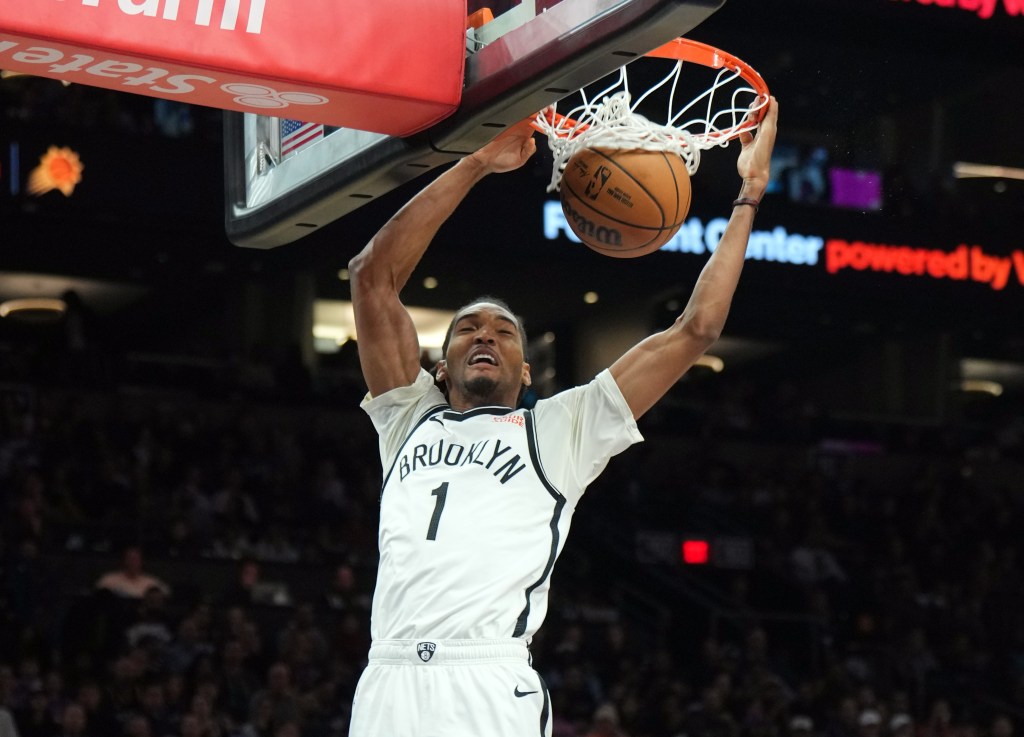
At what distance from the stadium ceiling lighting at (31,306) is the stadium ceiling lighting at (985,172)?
13393 millimetres

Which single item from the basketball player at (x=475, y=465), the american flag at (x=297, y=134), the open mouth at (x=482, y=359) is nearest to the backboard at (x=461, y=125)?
the american flag at (x=297, y=134)

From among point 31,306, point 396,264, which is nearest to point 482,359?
point 396,264

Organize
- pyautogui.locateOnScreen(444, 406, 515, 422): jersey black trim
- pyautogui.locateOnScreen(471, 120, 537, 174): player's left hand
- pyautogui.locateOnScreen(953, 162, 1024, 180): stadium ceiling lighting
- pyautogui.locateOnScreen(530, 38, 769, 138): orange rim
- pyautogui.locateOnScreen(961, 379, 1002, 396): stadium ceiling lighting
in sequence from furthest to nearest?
pyautogui.locateOnScreen(961, 379, 1002, 396): stadium ceiling lighting → pyautogui.locateOnScreen(953, 162, 1024, 180): stadium ceiling lighting → pyautogui.locateOnScreen(530, 38, 769, 138): orange rim → pyautogui.locateOnScreen(471, 120, 537, 174): player's left hand → pyautogui.locateOnScreen(444, 406, 515, 422): jersey black trim

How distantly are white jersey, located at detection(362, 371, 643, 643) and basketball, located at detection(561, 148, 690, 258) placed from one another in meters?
0.52

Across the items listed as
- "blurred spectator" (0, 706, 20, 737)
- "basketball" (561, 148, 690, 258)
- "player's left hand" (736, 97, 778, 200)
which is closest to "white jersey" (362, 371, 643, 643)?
"basketball" (561, 148, 690, 258)

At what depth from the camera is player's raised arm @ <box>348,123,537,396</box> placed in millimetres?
4969

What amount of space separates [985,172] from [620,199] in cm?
1975

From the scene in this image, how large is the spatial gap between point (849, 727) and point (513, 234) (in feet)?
24.9

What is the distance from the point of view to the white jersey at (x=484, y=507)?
448 centimetres

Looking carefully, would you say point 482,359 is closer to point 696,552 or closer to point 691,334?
point 691,334

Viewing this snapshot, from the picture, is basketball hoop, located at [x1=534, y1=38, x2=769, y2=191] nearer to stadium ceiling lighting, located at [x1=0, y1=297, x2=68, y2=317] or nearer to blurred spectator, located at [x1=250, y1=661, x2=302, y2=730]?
blurred spectator, located at [x1=250, y1=661, x2=302, y2=730]

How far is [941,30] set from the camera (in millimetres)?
18281

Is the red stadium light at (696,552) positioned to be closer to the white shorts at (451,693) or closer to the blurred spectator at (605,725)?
the blurred spectator at (605,725)

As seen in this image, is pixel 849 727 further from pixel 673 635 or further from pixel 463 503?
pixel 463 503
